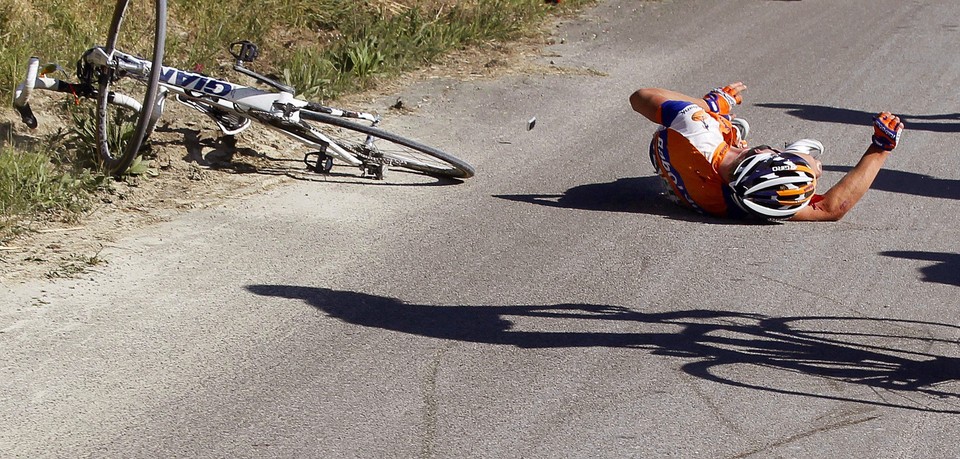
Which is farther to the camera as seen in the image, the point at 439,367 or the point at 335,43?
the point at 335,43

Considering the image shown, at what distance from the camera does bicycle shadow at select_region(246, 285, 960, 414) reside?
5.16 m

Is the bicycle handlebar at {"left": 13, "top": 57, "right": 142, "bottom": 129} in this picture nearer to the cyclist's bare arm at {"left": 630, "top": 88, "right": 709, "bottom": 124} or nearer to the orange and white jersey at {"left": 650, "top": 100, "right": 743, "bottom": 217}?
the cyclist's bare arm at {"left": 630, "top": 88, "right": 709, "bottom": 124}

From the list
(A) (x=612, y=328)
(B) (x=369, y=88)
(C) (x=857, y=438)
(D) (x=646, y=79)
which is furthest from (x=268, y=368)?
(D) (x=646, y=79)

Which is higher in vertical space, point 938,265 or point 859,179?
point 859,179

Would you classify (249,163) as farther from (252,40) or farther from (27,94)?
(252,40)

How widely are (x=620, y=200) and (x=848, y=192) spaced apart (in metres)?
1.53

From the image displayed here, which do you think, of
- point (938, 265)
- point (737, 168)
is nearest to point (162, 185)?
point (737, 168)

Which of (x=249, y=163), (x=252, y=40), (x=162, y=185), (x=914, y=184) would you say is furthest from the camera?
(x=252, y=40)

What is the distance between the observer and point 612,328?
18.6 feet

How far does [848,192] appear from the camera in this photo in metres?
7.43

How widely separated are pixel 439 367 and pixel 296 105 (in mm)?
2897

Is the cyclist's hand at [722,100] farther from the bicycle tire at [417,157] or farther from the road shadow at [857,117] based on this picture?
the road shadow at [857,117]

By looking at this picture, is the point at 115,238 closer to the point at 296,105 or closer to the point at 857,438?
the point at 296,105

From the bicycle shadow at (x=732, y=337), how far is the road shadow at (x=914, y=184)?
287 cm
